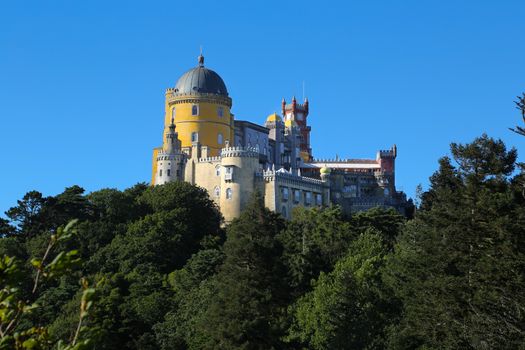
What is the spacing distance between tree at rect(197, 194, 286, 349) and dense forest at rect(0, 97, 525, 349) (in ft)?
0.25

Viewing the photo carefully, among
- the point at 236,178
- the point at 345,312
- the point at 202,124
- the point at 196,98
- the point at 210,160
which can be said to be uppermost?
the point at 196,98

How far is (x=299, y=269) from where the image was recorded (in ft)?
189

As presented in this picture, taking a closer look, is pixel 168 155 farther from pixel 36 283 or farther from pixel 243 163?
pixel 36 283

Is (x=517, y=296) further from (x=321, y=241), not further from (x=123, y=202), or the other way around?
→ (x=123, y=202)

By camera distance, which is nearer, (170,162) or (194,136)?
(170,162)

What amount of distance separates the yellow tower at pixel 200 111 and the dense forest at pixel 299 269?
945 cm

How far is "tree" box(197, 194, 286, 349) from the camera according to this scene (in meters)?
45.2

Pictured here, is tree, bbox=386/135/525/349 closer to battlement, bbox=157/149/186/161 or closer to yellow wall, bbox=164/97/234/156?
battlement, bbox=157/149/186/161

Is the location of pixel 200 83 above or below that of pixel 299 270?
above

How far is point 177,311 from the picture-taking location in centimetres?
5909

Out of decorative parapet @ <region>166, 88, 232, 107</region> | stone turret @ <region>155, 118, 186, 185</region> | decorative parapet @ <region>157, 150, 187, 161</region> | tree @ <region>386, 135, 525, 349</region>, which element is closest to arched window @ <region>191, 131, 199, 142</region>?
stone turret @ <region>155, 118, 186, 185</region>

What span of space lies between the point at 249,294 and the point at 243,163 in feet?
122

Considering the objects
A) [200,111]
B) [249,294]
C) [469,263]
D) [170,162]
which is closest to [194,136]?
[200,111]

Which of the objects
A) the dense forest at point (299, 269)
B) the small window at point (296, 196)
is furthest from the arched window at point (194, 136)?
the small window at point (296, 196)
